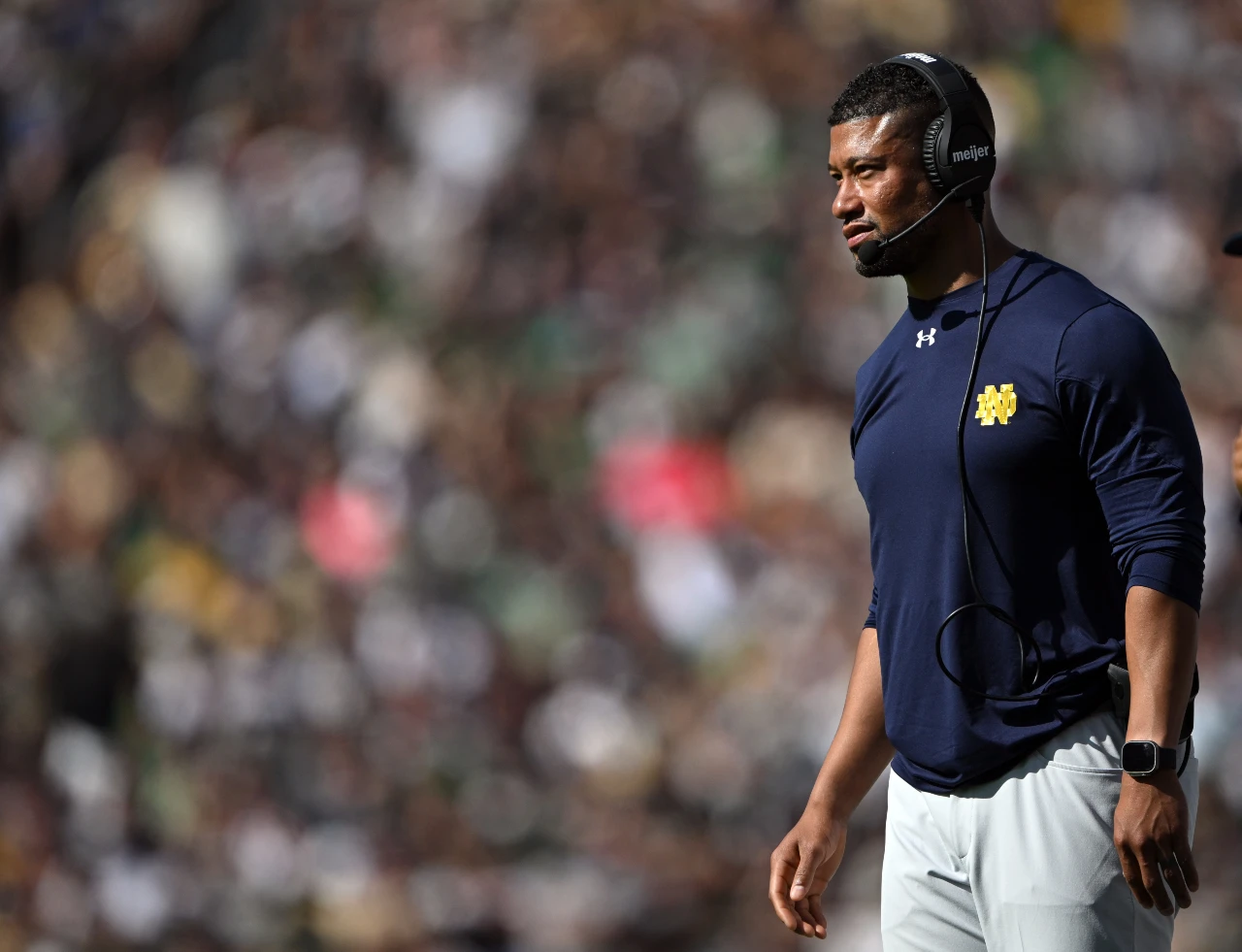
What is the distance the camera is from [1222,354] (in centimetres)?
447

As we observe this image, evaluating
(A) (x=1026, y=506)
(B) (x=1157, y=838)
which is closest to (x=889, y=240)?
(A) (x=1026, y=506)

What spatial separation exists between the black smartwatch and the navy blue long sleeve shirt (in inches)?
5.8

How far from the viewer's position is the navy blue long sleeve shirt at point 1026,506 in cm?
178

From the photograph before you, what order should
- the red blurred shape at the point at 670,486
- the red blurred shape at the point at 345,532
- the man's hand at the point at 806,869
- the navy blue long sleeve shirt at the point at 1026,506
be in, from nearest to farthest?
the navy blue long sleeve shirt at the point at 1026,506
the man's hand at the point at 806,869
the red blurred shape at the point at 670,486
the red blurred shape at the point at 345,532

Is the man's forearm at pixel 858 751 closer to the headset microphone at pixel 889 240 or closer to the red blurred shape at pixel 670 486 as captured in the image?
the headset microphone at pixel 889 240

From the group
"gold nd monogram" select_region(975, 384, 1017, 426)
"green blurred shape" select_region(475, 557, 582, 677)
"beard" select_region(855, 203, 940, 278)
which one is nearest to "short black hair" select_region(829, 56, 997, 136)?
"beard" select_region(855, 203, 940, 278)

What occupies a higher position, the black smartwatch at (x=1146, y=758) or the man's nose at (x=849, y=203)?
the man's nose at (x=849, y=203)

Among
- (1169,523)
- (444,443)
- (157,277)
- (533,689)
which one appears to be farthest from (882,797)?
(157,277)

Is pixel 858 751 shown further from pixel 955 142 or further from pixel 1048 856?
pixel 955 142

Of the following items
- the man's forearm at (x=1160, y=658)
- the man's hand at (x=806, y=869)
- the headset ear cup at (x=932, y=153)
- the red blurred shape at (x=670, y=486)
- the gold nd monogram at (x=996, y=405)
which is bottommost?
the man's hand at (x=806, y=869)

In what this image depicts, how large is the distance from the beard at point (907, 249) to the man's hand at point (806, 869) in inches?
28.5

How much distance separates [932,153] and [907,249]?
123mm

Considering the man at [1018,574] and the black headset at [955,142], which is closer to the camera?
the man at [1018,574]

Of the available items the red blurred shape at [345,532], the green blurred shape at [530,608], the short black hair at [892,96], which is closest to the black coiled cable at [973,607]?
the short black hair at [892,96]
